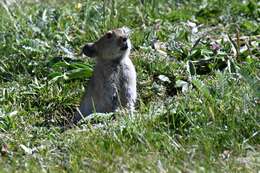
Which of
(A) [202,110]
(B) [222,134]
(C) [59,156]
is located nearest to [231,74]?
(A) [202,110]

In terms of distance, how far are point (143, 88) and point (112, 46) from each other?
0.76 m

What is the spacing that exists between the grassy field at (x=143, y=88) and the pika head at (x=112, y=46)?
63 centimetres

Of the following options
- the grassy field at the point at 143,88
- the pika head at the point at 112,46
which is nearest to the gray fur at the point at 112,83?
the pika head at the point at 112,46

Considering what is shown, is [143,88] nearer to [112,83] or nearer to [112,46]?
[112,83]

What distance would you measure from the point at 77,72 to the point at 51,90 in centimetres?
41

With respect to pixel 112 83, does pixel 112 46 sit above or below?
above

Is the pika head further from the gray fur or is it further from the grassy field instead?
the grassy field

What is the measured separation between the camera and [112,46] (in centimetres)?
859

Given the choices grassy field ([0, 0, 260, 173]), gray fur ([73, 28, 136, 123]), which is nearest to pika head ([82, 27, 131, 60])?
gray fur ([73, 28, 136, 123])

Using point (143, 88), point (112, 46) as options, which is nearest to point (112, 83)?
point (112, 46)

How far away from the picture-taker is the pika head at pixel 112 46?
8.48m

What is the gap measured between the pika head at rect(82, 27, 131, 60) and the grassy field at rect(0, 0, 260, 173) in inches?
24.6

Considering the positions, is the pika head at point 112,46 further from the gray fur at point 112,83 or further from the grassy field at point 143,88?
the grassy field at point 143,88

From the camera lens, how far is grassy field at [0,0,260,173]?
6277 mm
